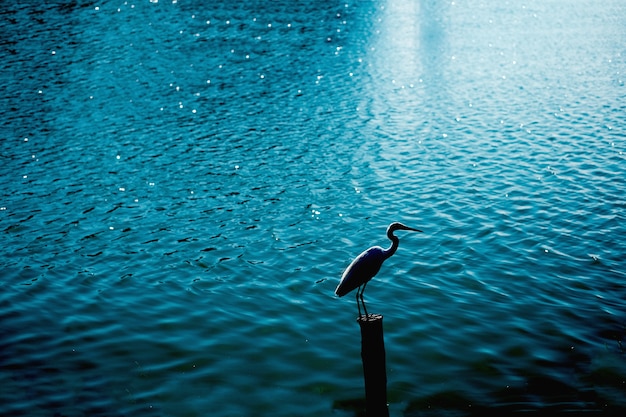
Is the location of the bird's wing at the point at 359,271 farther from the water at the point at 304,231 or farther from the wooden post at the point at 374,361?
the water at the point at 304,231

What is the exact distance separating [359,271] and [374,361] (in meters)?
2.76

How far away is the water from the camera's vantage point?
660 inches

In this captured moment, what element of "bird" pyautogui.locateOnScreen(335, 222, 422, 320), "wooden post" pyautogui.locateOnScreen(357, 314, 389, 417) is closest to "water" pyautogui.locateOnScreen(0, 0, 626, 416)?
"wooden post" pyautogui.locateOnScreen(357, 314, 389, 417)

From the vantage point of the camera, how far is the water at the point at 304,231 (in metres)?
16.8

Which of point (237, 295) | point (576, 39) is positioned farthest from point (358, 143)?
point (576, 39)

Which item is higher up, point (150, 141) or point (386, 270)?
point (150, 141)

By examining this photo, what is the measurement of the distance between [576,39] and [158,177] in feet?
155

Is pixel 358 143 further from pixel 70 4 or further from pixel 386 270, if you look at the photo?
pixel 70 4

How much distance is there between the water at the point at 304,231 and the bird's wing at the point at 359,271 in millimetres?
3205

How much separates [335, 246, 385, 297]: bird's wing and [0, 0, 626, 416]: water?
10.5 feet

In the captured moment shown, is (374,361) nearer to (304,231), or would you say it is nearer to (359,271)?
(359,271)

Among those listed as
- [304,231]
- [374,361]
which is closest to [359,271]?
[374,361]

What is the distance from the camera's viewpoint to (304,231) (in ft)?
85.2

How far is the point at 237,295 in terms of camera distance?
21.1 metres
